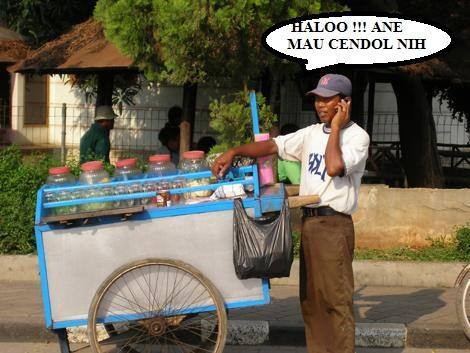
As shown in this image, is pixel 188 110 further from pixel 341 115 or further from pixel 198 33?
pixel 341 115

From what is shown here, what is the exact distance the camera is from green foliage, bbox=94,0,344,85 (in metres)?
7.64

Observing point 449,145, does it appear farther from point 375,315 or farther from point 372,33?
point 375,315

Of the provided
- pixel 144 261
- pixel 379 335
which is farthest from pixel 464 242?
pixel 144 261

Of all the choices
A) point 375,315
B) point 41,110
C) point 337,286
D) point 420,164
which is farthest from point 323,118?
point 41,110

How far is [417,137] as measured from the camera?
11547 millimetres

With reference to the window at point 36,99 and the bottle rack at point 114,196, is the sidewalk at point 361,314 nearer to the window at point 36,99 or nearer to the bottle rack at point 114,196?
the bottle rack at point 114,196

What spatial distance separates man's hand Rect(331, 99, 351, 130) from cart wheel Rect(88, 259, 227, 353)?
1211 mm

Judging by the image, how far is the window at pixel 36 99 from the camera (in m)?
17.4

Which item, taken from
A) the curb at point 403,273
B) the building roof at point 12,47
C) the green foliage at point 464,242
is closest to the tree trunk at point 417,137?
the green foliage at point 464,242

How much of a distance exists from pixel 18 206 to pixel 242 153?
4.10 m

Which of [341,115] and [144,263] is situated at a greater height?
[341,115]

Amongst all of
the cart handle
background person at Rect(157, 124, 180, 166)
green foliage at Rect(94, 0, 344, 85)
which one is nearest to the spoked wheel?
the cart handle

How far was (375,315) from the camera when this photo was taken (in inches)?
261

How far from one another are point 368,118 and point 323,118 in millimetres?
10507
